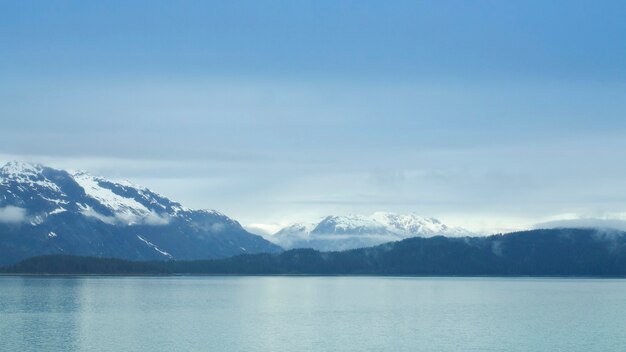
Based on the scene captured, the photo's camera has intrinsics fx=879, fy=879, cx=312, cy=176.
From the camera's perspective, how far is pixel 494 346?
109 metres

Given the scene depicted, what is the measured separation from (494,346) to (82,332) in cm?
5483

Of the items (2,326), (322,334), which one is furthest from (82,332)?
(322,334)

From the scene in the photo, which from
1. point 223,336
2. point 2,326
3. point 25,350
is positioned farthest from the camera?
point 2,326

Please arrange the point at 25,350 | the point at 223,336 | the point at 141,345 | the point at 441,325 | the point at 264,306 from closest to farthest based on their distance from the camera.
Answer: the point at 25,350, the point at 141,345, the point at 223,336, the point at 441,325, the point at 264,306

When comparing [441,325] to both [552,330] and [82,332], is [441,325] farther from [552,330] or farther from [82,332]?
[82,332]

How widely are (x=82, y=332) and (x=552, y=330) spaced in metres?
67.1

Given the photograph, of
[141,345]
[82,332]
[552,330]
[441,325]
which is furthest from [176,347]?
[552,330]

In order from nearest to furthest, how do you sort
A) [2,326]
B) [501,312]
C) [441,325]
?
[2,326], [441,325], [501,312]

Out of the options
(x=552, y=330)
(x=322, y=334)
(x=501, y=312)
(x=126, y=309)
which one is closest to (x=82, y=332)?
(x=322, y=334)

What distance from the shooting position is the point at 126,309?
16750cm

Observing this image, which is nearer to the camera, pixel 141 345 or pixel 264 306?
pixel 141 345

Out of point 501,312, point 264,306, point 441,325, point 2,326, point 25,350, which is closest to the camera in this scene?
point 25,350

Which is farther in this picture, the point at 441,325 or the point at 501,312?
the point at 501,312

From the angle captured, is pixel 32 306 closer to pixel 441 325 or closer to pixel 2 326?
pixel 2 326
